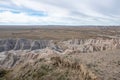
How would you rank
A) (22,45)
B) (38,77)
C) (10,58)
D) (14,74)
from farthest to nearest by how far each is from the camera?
(22,45), (10,58), (14,74), (38,77)

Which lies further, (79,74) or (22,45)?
(22,45)

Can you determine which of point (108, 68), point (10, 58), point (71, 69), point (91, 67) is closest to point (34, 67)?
point (71, 69)

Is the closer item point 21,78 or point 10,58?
point 21,78

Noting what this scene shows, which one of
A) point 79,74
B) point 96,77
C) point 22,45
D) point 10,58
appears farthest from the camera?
point 22,45

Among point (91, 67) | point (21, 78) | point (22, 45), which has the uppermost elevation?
point (91, 67)

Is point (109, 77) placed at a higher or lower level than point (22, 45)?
higher

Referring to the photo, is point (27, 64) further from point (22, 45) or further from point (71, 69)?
point (22, 45)

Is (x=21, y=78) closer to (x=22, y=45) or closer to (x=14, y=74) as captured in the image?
(x=14, y=74)

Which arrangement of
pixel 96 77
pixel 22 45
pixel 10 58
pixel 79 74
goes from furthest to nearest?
pixel 22 45
pixel 10 58
pixel 79 74
pixel 96 77

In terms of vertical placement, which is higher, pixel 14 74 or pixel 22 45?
pixel 14 74

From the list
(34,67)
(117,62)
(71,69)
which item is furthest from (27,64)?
(117,62)
